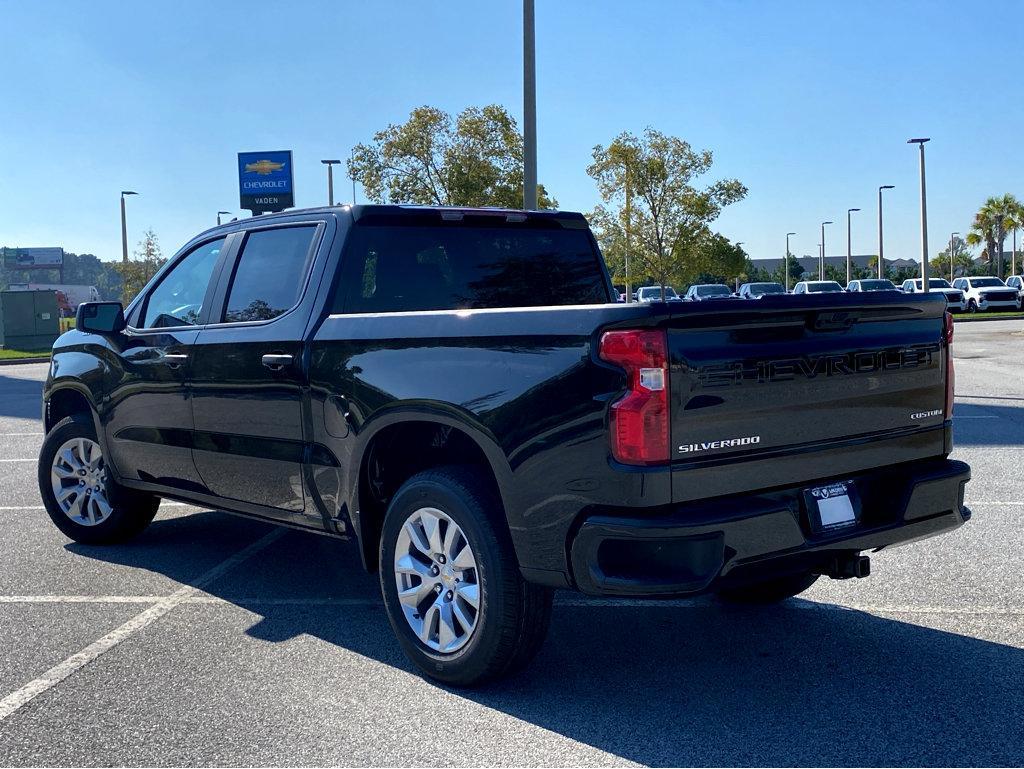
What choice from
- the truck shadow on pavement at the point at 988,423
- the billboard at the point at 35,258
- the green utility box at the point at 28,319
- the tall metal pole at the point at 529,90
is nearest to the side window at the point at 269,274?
the truck shadow on pavement at the point at 988,423

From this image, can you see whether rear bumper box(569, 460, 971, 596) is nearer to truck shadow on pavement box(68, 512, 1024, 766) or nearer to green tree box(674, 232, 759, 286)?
truck shadow on pavement box(68, 512, 1024, 766)

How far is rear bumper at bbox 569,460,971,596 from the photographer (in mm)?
3461

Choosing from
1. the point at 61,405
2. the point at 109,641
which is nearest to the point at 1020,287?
the point at 61,405

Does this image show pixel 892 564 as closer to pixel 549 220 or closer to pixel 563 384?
pixel 549 220

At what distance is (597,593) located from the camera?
11.7ft

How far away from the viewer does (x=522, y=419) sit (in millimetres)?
3742

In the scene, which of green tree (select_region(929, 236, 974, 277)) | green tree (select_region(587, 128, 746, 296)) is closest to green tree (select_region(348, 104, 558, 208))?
green tree (select_region(587, 128, 746, 296))

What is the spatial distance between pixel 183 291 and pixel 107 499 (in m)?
1.57

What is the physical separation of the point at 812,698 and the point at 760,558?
66 centimetres

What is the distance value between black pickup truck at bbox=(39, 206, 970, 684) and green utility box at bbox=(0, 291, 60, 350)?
1481 inches

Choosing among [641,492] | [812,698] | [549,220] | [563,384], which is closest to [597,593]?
[641,492]

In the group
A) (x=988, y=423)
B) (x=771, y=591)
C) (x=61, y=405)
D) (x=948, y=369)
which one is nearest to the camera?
(x=948, y=369)

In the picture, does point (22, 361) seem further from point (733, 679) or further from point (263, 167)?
point (733, 679)

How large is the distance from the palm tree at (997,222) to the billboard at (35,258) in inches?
4508
